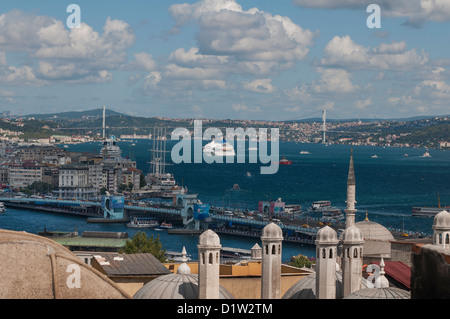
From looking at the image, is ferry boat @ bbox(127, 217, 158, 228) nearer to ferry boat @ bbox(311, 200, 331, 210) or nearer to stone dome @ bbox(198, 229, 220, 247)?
ferry boat @ bbox(311, 200, 331, 210)

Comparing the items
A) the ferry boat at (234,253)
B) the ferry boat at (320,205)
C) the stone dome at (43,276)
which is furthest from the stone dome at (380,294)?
the ferry boat at (320,205)

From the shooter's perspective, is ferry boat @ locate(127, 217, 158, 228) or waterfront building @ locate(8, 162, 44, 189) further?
waterfront building @ locate(8, 162, 44, 189)

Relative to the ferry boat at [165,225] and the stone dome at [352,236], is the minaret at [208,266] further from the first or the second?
the ferry boat at [165,225]

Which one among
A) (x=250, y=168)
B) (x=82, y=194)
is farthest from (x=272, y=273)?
(x=250, y=168)

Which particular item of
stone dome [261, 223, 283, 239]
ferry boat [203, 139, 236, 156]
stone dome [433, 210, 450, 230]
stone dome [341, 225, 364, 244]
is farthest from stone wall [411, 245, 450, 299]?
ferry boat [203, 139, 236, 156]

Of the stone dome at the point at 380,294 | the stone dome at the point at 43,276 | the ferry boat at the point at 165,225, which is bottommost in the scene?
the ferry boat at the point at 165,225
